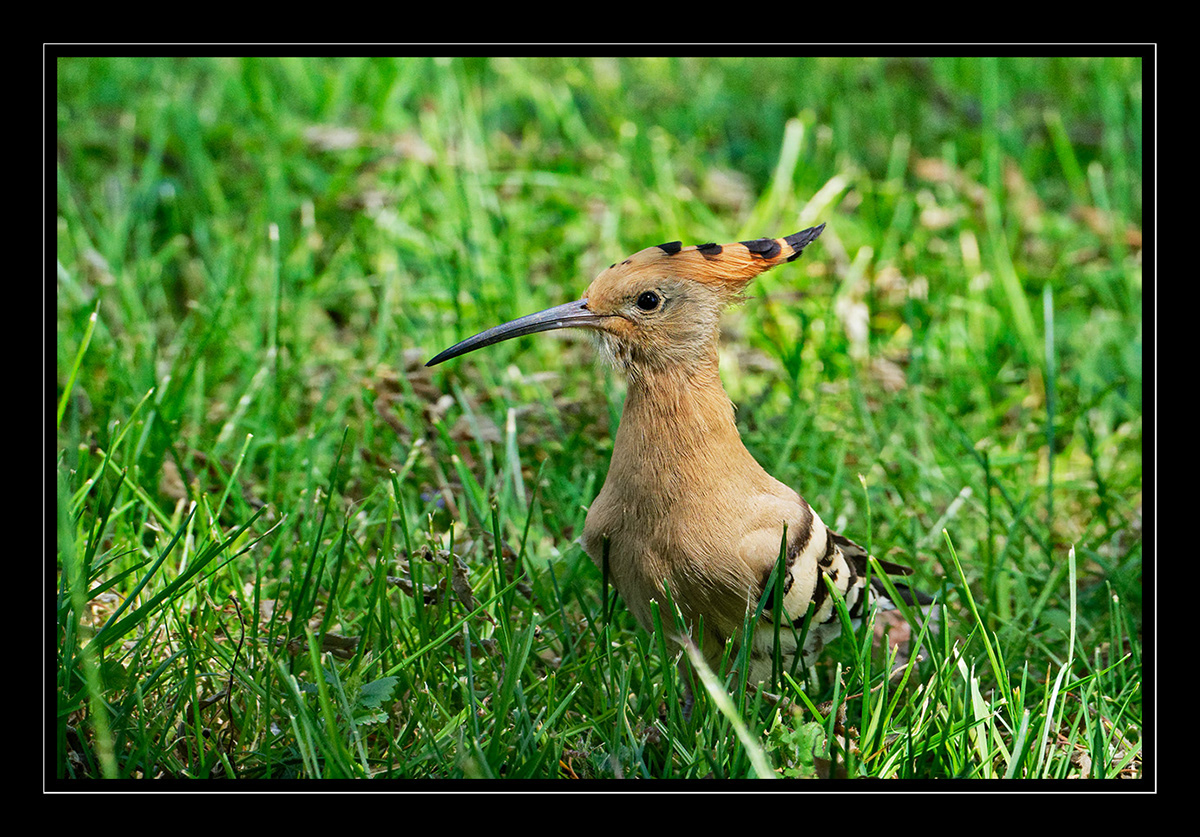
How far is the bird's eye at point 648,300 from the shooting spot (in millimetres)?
2391

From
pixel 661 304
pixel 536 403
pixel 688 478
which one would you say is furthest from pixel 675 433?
pixel 536 403

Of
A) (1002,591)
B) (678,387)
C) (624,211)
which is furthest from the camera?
(624,211)

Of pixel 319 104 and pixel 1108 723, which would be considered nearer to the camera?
pixel 1108 723

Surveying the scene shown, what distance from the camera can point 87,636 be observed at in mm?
2307

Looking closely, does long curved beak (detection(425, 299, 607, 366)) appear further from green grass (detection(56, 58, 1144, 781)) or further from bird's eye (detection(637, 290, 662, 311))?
green grass (detection(56, 58, 1144, 781))

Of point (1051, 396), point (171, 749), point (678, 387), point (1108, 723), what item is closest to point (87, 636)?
point (171, 749)

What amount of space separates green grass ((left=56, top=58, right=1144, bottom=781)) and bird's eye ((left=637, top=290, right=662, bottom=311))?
0.63 m

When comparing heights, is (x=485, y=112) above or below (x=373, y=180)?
above

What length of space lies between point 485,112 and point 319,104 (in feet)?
2.26

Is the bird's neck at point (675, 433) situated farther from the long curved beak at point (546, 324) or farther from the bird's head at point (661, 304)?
the long curved beak at point (546, 324)

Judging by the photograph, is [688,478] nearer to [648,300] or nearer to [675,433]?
A: [675,433]

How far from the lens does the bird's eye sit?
2.39m
